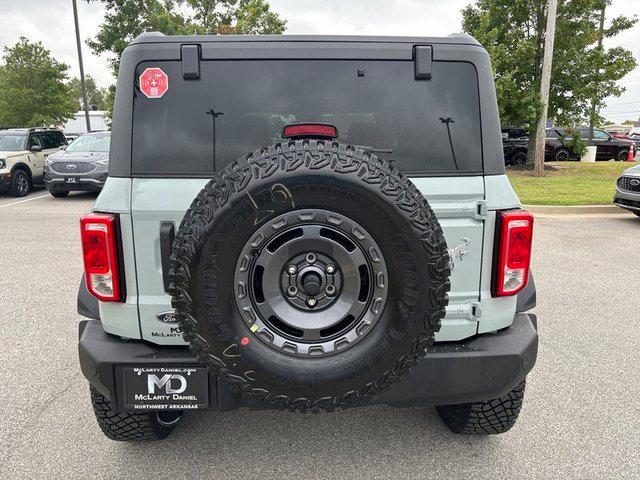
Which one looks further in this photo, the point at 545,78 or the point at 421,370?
the point at 545,78

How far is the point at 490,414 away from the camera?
2.59 m

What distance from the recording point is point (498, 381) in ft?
7.18

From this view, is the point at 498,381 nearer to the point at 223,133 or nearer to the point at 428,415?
the point at 428,415

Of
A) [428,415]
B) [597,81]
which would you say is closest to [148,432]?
[428,415]

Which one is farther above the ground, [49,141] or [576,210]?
[49,141]

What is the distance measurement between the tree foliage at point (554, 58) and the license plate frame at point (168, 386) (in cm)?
1437

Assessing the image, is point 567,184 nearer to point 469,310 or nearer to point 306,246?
point 469,310

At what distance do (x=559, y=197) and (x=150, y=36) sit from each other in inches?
414

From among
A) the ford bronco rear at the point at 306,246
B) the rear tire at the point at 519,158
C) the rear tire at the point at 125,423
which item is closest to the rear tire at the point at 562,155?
the rear tire at the point at 519,158

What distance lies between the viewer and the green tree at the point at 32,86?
1082 inches

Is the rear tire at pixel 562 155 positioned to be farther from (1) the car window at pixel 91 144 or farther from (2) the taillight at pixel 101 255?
(2) the taillight at pixel 101 255

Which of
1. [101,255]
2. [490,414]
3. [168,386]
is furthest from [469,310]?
[101,255]

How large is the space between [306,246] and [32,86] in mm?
32159

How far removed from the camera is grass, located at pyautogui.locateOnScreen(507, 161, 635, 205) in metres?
10.5
